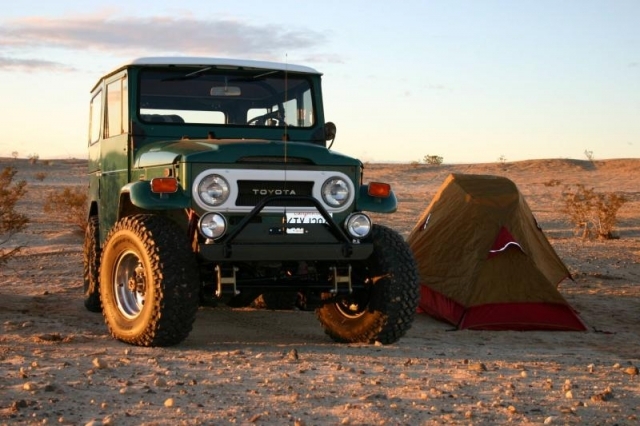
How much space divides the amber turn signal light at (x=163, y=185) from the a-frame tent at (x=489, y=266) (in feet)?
12.0

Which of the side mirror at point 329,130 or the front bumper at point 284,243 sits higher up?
the side mirror at point 329,130

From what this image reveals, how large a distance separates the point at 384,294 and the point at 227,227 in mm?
1356

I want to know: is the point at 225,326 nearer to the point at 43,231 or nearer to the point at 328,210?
the point at 328,210

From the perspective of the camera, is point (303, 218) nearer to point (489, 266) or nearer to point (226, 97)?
point (226, 97)

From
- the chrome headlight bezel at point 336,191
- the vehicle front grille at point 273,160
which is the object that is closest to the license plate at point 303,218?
the chrome headlight bezel at point 336,191

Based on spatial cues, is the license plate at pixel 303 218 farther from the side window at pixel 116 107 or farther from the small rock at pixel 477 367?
the side window at pixel 116 107

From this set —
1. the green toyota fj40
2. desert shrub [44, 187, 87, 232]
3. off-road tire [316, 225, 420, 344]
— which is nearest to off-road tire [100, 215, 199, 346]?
the green toyota fj40

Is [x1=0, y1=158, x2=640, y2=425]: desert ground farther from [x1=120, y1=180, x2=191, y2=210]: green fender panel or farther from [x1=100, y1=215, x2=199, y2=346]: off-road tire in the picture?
[x1=120, y1=180, x2=191, y2=210]: green fender panel

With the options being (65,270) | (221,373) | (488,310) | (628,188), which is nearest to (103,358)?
(221,373)

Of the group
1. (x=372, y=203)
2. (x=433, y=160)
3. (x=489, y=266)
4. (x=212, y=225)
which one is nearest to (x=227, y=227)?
(x=212, y=225)

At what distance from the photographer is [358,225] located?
25.2 feet

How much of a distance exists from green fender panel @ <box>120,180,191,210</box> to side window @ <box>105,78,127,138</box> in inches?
66.6

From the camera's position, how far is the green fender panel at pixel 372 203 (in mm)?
7836

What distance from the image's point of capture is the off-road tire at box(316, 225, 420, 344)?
772 cm
